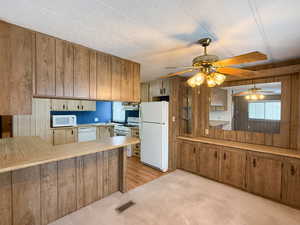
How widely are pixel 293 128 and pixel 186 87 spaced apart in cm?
221

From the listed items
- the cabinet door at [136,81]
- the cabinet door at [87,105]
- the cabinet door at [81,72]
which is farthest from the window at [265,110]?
the cabinet door at [87,105]

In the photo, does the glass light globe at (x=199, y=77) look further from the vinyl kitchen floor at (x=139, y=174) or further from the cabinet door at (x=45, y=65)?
the vinyl kitchen floor at (x=139, y=174)

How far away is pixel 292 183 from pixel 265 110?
1263mm

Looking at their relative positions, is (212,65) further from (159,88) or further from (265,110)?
(159,88)

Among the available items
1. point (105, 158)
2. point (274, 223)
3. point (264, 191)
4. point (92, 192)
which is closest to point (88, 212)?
point (92, 192)

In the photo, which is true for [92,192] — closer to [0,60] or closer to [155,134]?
[155,134]

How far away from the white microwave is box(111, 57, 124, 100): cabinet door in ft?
10.3

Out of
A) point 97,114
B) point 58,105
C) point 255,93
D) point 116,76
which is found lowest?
point 97,114

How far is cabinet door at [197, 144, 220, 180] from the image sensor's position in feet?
10.00

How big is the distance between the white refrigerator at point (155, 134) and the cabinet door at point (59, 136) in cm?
260

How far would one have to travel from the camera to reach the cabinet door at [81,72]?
6.68ft

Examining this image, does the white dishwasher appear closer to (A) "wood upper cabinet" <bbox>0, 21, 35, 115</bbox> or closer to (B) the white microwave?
(B) the white microwave

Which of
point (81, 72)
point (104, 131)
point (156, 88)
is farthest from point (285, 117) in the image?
point (104, 131)

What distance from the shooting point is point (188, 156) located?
353cm
